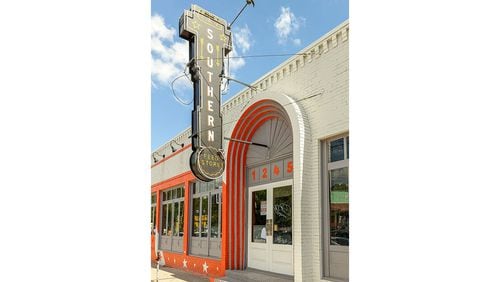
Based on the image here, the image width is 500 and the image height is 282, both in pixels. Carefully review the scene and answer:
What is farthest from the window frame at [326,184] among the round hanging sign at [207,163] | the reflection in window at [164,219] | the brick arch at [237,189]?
the reflection in window at [164,219]

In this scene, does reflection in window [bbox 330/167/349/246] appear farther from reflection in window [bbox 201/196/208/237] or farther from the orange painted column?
the orange painted column

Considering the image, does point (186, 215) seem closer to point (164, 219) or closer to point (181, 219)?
point (181, 219)

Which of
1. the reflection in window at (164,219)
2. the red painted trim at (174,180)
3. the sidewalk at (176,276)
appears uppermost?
the red painted trim at (174,180)

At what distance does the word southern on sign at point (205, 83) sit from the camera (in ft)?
20.7

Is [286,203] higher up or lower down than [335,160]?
lower down

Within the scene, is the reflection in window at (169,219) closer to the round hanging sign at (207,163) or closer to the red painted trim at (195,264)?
the red painted trim at (195,264)

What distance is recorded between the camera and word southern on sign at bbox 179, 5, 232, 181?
630 centimetres

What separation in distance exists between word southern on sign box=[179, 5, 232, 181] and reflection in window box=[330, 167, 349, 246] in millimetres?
2046

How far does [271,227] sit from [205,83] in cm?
286

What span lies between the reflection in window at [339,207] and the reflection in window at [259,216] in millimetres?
1962

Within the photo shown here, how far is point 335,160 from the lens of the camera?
18.3 ft
